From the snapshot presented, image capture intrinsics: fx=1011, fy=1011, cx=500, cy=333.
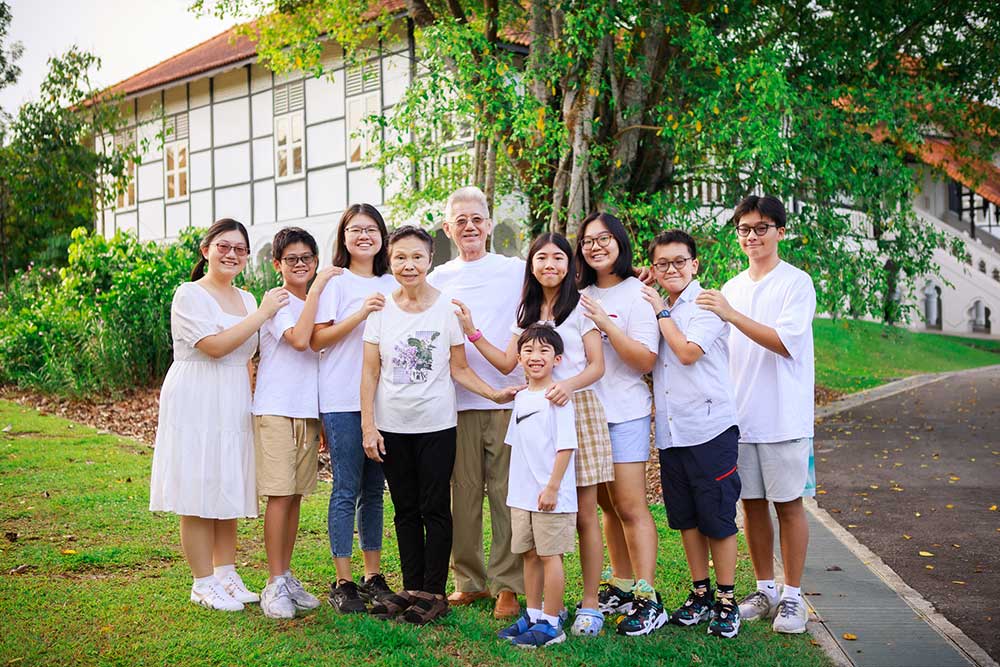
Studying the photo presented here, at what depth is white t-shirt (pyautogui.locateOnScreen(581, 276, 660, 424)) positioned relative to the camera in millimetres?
4789

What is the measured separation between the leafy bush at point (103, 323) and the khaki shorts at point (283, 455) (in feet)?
31.0

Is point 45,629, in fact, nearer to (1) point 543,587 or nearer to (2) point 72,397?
(1) point 543,587

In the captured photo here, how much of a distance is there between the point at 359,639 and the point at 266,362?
1460mm

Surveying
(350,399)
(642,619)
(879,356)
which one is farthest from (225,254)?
(879,356)

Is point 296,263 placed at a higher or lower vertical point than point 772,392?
higher

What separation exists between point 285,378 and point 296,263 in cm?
59

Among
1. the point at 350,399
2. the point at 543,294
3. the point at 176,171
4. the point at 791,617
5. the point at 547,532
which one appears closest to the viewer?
the point at 547,532

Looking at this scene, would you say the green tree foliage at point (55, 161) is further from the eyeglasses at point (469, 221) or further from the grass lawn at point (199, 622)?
the eyeglasses at point (469, 221)

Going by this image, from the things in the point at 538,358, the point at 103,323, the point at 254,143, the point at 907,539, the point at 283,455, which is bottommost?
the point at 907,539

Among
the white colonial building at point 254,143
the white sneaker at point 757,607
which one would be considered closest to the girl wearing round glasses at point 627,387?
the white sneaker at point 757,607

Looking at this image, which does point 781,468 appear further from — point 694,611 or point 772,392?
point 694,611

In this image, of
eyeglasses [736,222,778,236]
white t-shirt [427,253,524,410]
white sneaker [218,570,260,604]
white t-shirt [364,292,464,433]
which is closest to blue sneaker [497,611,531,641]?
white t-shirt [364,292,464,433]

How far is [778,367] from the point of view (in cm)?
489

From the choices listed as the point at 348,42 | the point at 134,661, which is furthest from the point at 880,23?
the point at 134,661
